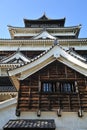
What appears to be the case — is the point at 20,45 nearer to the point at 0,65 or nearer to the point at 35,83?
the point at 0,65

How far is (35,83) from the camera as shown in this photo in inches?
372

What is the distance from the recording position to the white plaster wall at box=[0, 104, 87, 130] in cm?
817

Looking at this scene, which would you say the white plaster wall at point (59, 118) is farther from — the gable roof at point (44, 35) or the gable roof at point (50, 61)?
the gable roof at point (44, 35)

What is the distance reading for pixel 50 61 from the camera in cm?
1011

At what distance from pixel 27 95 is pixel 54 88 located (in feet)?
4.41

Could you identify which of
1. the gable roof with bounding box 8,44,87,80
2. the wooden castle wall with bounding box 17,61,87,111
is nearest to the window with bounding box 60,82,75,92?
the wooden castle wall with bounding box 17,61,87,111

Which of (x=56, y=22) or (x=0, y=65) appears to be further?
(x=56, y=22)

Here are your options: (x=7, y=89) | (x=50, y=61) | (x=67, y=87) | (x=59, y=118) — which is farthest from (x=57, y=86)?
(x=7, y=89)

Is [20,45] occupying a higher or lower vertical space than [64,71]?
higher

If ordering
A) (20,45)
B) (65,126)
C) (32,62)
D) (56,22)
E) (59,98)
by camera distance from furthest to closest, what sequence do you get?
1. (56,22)
2. (20,45)
3. (32,62)
4. (59,98)
5. (65,126)

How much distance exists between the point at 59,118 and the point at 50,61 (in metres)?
3.01

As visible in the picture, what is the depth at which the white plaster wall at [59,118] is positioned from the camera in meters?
8.17

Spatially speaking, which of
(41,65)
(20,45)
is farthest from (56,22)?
(41,65)

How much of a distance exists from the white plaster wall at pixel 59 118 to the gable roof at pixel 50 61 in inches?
66.3
